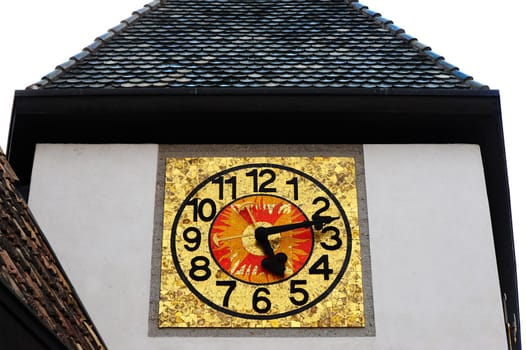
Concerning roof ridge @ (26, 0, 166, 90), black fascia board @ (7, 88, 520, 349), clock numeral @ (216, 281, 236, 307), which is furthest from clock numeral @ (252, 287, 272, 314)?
roof ridge @ (26, 0, 166, 90)

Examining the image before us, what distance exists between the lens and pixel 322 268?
9.21 m

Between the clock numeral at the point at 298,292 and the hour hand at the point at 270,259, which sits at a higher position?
the hour hand at the point at 270,259

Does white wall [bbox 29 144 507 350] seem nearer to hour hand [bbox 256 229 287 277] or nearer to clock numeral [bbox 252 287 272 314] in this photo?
clock numeral [bbox 252 287 272 314]

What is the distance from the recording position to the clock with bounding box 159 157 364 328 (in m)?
8.96

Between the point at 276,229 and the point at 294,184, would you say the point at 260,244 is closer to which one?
the point at 276,229

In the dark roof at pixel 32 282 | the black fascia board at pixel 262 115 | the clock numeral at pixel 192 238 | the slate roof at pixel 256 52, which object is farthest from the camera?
the slate roof at pixel 256 52

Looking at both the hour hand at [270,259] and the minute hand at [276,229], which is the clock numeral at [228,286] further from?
the minute hand at [276,229]

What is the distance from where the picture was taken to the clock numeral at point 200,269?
9.12m

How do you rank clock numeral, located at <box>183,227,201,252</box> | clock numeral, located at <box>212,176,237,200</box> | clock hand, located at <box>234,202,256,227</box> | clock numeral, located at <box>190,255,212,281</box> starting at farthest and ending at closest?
clock numeral, located at <box>212,176,237,200</box> < clock hand, located at <box>234,202,256,227</box> < clock numeral, located at <box>183,227,201,252</box> < clock numeral, located at <box>190,255,212,281</box>

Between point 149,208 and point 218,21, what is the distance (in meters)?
3.29

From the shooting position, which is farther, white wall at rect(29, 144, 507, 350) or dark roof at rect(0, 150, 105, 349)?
white wall at rect(29, 144, 507, 350)

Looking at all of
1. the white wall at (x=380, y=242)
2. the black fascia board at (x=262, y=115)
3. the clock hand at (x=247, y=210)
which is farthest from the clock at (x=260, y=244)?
the black fascia board at (x=262, y=115)

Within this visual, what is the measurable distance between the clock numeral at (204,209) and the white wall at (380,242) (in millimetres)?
387

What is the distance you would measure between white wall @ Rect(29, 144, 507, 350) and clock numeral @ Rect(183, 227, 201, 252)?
0.35 m
